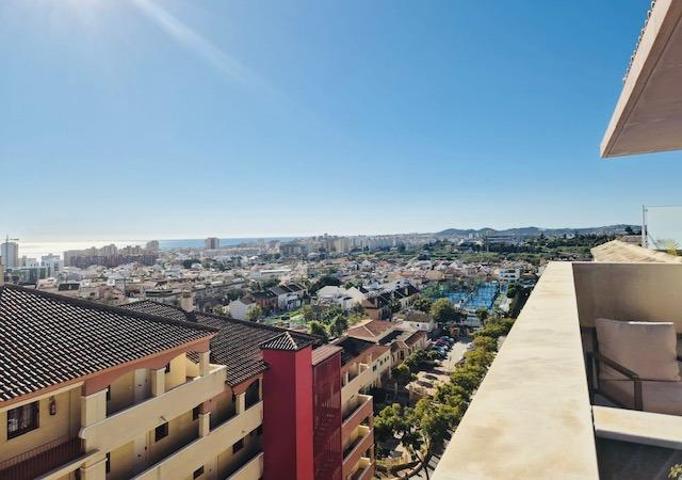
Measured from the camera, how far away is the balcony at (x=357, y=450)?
8.00 meters

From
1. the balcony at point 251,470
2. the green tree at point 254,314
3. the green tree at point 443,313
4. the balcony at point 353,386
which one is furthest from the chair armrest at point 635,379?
the green tree at point 254,314

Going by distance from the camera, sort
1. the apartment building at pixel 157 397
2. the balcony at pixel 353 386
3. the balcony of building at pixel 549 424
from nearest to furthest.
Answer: the balcony of building at pixel 549 424
the apartment building at pixel 157 397
the balcony at pixel 353 386

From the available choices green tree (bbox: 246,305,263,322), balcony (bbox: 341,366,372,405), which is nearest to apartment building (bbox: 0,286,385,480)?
balcony (bbox: 341,366,372,405)

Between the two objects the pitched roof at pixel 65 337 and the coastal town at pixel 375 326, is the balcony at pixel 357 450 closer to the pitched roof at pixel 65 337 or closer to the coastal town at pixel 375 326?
the coastal town at pixel 375 326

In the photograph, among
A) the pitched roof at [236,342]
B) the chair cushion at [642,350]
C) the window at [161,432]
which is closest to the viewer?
the chair cushion at [642,350]

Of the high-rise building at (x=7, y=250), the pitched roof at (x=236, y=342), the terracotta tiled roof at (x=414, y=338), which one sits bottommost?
the terracotta tiled roof at (x=414, y=338)

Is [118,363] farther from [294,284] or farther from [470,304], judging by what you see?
[294,284]

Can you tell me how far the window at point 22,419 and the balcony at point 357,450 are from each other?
5.67 m

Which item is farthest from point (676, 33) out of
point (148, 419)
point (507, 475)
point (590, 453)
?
point (148, 419)

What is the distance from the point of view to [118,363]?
13.5ft

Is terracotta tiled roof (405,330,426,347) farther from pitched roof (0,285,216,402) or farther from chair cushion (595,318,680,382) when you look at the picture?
chair cushion (595,318,680,382)

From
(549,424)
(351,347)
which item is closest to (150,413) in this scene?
(549,424)

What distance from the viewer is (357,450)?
27.6 ft

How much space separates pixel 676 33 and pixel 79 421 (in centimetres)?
531
